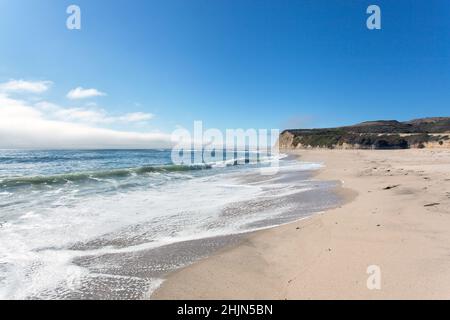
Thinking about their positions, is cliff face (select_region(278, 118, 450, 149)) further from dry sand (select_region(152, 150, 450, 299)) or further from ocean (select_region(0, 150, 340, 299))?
dry sand (select_region(152, 150, 450, 299))

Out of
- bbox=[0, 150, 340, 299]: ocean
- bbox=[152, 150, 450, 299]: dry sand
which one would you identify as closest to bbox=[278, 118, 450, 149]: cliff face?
bbox=[0, 150, 340, 299]: ocean

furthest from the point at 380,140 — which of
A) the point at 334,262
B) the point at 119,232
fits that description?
the point at 119,232

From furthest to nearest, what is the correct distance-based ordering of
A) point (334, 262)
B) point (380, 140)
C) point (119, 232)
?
point (380, 140) → point (119, 232) → point (334, 262)

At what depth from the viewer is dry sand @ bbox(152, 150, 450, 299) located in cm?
361

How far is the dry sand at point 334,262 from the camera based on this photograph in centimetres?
361

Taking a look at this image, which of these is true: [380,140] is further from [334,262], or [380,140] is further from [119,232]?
[119,232]

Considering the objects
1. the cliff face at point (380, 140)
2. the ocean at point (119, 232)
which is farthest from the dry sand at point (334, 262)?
the cliff face at point (380, 140)

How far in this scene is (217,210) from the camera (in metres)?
9.03

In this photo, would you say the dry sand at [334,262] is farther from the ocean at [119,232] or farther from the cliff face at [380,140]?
the cliff face at [380,140]

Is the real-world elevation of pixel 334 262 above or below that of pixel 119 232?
above

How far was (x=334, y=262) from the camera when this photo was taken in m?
4.43

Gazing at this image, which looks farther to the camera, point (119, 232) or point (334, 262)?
point (119, 232)

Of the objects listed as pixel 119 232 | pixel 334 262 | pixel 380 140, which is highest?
pixel 380 140
